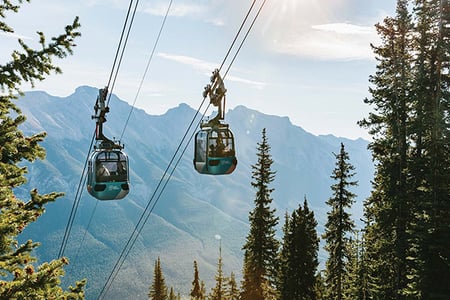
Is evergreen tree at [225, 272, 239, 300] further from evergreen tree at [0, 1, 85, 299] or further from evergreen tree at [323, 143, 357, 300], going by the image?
evergreen tree at [0, 1, 85, 299]

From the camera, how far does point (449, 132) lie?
779 inches

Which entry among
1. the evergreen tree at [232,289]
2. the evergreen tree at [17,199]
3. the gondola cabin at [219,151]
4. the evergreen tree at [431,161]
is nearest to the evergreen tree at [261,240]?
the evergreen tree at [232,289]

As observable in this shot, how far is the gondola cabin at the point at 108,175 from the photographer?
15.5 m

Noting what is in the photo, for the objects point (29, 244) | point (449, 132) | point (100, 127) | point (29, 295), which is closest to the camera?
point (29, 295)

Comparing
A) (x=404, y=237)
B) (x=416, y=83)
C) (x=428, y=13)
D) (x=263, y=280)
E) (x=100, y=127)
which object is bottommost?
(x=263, y=280)

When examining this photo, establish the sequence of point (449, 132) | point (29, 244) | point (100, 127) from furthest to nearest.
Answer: point (449, 132), point (100, 127), point (29, 244)

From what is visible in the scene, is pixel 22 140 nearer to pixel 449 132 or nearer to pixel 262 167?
pixel 449 132

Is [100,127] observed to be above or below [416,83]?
below

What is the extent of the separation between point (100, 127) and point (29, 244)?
820 centimetres

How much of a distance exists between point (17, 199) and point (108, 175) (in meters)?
7.37

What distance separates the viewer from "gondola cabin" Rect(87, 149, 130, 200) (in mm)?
15469

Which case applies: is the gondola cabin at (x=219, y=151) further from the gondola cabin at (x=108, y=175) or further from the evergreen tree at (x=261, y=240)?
the evergreen tree at (x=261, y=240)

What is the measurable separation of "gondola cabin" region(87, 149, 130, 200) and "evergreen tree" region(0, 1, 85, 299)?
6545 millimetres

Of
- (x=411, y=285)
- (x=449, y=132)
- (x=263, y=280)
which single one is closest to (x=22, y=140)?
(x=411, y=285)
